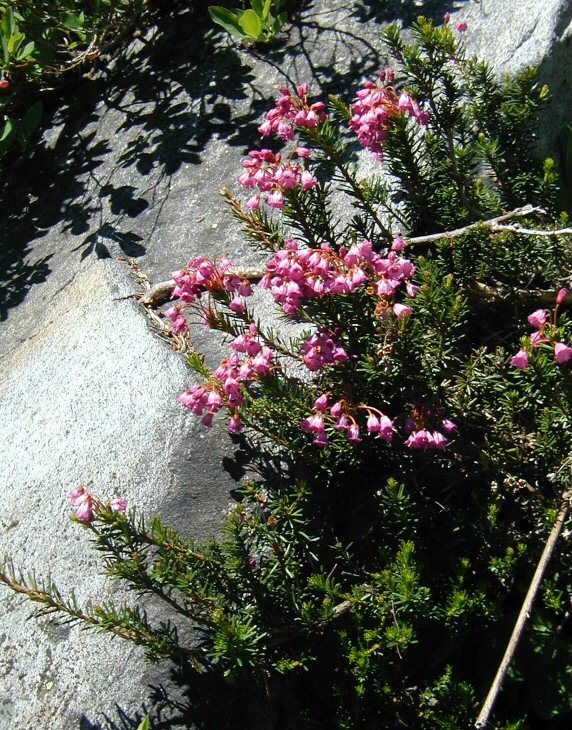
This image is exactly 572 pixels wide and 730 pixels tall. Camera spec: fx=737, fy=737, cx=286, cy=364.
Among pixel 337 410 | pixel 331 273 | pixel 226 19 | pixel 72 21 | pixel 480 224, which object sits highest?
pixel 72 21

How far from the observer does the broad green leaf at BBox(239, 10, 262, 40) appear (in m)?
3.93

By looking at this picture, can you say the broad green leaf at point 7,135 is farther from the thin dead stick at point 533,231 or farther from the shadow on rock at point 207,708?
the shadow on rock at point 207,708

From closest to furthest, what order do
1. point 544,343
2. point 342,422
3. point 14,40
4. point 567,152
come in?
1. point 544,343
2. point 342,422
3. point 567,152
4. point 14,40

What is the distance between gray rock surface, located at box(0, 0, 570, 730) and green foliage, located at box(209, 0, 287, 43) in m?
0.22

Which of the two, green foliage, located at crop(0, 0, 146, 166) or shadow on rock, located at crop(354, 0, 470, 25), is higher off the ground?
green foliage, located at crop(0, 0, 146, 166)

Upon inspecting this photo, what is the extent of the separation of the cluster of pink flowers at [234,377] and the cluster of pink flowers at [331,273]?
0.16 meters

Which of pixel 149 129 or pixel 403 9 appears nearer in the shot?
pixel 403 9

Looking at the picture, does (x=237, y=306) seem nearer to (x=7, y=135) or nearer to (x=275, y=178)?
(x=275, y=178)

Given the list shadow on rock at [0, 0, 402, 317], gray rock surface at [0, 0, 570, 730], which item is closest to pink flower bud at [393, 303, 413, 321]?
gray rock surface at [0, 0, 570, 730]

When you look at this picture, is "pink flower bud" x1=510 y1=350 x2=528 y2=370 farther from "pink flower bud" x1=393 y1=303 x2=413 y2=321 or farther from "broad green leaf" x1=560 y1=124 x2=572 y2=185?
"broad green leaf" x1=560 y1=124 x2=572 y2=185

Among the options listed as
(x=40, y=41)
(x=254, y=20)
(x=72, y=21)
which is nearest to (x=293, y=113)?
(x=254, y=20)

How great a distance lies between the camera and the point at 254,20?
393 centimetres

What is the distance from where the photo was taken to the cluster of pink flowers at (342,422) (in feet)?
A: 7.26

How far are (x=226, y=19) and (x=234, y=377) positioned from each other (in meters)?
2.63
